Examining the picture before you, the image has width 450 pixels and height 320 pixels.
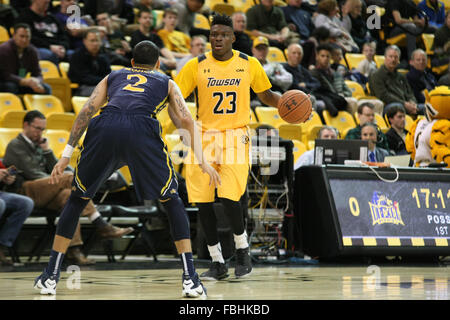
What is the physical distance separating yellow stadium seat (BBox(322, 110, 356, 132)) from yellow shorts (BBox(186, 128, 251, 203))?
20.2 feet

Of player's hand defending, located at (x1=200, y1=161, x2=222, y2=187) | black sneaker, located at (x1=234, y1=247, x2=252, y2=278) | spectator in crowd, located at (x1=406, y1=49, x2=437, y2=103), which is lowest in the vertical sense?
spectator in crowd, located at (x1=406, y1=49, x2=437, y2=103)

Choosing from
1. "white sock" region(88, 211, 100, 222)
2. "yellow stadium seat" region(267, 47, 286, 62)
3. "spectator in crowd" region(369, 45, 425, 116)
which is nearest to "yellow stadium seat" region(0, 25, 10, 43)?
"white sock" region(88, 211, 100, 222)

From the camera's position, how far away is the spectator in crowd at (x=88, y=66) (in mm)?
10570

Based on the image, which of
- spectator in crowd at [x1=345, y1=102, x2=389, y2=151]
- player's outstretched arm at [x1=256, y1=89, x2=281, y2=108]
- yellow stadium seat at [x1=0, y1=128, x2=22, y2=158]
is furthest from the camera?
spectator in crowd at [x1=345, y1=102, x2=389, y2=151]

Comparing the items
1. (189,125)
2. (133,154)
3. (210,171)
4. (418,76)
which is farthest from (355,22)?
(133,154)

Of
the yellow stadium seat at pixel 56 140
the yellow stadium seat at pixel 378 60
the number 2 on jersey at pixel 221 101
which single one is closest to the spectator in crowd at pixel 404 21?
the yellow stadium seat at pixel 378 60

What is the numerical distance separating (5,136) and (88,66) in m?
2.21

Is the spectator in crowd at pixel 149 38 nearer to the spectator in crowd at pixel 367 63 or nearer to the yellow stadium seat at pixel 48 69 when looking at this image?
the yellow stadium seat at pixel 48 69

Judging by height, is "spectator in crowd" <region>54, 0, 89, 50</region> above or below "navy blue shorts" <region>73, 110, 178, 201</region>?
below

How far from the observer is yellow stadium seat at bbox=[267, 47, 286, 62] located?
44.6 feet

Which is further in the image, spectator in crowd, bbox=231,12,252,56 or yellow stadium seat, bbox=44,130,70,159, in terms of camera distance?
spectator in crowd, bbox=231,12,252,56

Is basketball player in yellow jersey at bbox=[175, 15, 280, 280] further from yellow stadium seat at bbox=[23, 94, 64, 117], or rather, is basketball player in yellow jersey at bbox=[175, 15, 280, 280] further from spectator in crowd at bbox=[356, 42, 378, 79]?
spectator in crowd at bbox=[356, 42, 378, 79]
